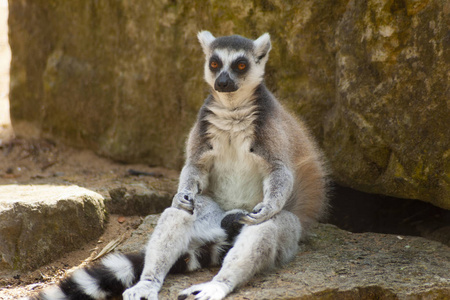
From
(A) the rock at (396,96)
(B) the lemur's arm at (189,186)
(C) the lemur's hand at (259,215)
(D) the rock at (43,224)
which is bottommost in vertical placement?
(D) the rock at (43,224)

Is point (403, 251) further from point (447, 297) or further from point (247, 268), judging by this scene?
point (247, 268)

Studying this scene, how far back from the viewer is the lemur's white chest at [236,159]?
409cm

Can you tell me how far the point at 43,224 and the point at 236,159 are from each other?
167 centimetres

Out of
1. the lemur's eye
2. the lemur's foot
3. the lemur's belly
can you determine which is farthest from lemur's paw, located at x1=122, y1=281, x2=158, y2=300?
the lemur's eye

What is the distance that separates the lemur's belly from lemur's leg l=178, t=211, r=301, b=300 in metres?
0.38

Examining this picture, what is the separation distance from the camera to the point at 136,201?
5.18m

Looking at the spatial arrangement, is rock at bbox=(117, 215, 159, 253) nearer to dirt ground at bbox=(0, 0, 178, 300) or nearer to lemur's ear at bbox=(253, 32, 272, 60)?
dirt ground at bbox=(0, 0, 178, 300)

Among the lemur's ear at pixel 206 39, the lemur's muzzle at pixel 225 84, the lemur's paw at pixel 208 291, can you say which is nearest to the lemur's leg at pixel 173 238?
the lemur's paw at pixel 208 291

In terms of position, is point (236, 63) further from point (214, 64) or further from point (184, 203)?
point (184, 203)

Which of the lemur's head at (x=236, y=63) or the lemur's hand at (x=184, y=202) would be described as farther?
the lemur's head at (x=236, y=63)

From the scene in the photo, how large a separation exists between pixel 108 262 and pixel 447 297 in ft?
7.75

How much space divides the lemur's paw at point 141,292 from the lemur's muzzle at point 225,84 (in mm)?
1642

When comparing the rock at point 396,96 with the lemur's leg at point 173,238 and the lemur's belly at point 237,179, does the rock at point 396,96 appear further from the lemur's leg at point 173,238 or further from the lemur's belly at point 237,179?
the lemur's leg at point 173,238

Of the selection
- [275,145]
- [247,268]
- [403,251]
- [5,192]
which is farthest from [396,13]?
[5,192]
